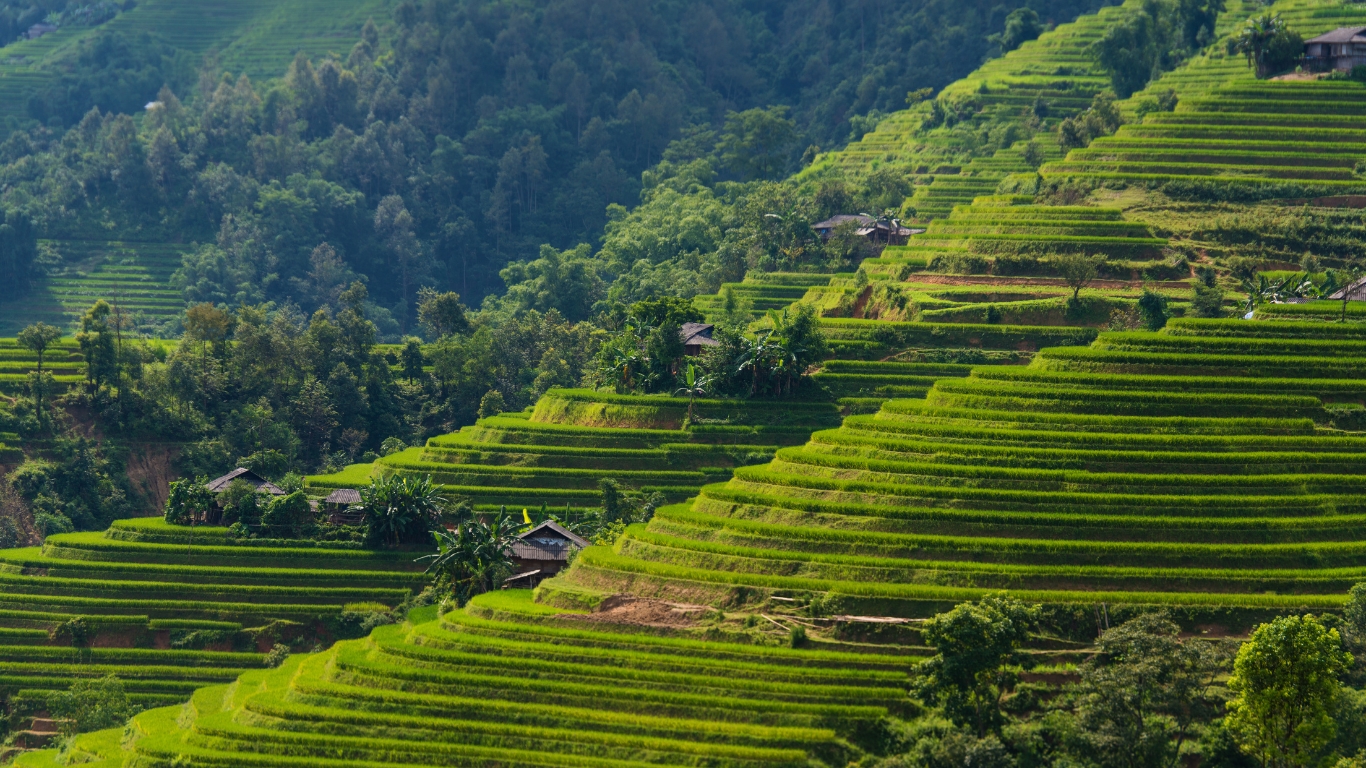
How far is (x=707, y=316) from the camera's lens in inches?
4021

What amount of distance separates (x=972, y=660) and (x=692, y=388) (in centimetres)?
3648

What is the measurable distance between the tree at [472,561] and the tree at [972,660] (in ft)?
76.1

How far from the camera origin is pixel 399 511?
81312mm

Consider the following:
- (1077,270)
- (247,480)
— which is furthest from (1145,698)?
(247,480)

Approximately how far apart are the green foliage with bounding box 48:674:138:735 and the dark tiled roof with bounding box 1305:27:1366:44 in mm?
66518

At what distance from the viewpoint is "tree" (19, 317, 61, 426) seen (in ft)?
330

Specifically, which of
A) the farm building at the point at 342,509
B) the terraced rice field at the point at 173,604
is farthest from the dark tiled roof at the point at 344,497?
the terraced rice field at the point at 173,604

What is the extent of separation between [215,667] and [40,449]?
25.4 metres

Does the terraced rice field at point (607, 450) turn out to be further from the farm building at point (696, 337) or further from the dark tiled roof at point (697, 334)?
the dark tiled roof at point (697, 334)

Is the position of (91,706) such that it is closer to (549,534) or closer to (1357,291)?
(549,534)

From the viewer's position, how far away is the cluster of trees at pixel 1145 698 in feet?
163

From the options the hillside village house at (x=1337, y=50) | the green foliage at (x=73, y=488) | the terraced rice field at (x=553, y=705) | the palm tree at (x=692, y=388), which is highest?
the hillside village house at (x=1337, y=50)

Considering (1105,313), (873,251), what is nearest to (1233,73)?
(873,251)

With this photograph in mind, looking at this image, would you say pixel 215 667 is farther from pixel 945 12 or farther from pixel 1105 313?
pixel 945 12
